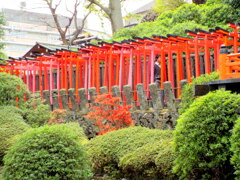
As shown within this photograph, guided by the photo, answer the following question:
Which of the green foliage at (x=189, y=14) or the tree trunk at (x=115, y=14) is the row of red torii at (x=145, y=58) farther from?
the tree trunk at (x=115, y=14)

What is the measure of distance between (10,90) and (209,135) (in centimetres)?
979

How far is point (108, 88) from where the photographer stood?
48.4 feet

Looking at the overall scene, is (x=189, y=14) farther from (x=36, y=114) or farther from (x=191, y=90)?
(x=191, y=90)

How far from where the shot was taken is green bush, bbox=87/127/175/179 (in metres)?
8.02

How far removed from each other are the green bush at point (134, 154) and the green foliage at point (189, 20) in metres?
7.18

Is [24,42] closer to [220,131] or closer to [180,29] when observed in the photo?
[180,29]

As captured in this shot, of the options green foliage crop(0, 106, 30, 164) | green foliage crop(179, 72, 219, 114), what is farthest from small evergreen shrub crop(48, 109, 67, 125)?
green foliage crop(179, 72, 219, 114)

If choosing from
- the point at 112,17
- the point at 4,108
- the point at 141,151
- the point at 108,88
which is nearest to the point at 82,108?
the point at 108,88

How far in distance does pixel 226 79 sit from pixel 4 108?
28.8 ft

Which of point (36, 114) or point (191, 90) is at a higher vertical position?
point (191, 90)

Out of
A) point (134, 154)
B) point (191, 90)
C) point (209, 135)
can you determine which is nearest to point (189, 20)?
point (191, 90)

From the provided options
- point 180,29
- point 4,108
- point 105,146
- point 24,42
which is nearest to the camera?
point 105,146

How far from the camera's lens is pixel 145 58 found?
1312cm

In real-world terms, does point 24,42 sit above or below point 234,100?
above
